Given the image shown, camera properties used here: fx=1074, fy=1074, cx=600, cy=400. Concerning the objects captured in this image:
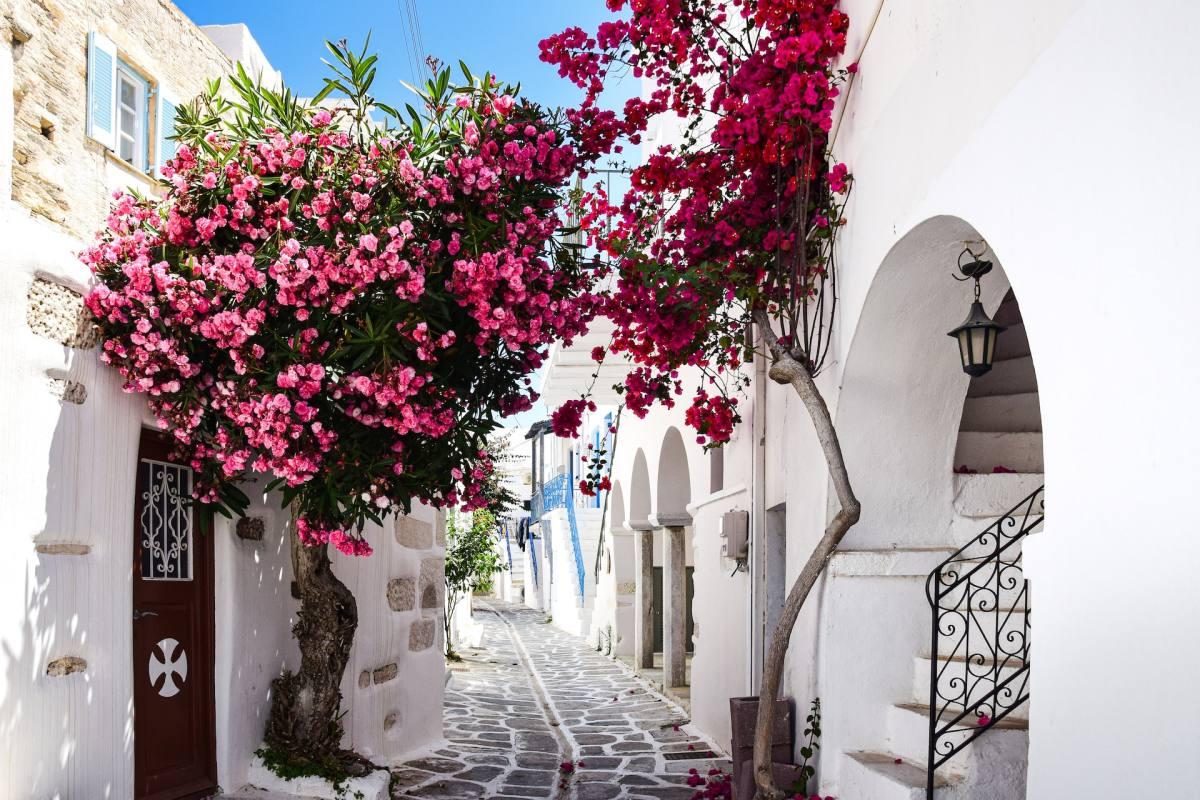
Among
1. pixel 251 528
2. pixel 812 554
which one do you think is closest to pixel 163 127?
pixel 251 528

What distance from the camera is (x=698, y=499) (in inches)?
387

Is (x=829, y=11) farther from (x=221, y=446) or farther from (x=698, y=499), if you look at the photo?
(x=698, y=499)

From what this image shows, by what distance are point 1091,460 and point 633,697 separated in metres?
9.44

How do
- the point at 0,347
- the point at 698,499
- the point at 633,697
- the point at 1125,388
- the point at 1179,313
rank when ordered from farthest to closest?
the point at 633,697
the point at 698,499
the point at 0,347
the point at 1125,388
the point at 1179,313

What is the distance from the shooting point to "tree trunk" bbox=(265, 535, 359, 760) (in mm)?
6406

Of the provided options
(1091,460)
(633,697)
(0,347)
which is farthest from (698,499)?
(1091,460)

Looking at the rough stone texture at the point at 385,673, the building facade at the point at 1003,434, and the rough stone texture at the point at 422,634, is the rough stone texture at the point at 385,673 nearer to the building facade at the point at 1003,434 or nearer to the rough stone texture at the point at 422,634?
the rough stone texture at the point at 422,634

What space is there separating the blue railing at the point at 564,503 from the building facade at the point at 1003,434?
443 inches

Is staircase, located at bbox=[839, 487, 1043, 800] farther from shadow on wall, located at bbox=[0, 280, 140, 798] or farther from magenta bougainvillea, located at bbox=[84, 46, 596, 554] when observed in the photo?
shadow on wall, located at bbox=[0, 280, 140, 798]

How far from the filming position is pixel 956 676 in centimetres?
499

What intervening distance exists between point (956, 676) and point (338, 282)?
3398mm

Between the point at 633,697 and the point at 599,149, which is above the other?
the point at 599,149

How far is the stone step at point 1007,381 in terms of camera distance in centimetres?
641

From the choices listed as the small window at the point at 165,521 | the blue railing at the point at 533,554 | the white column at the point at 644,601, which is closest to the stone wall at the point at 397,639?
the small window at the point at 165,521
